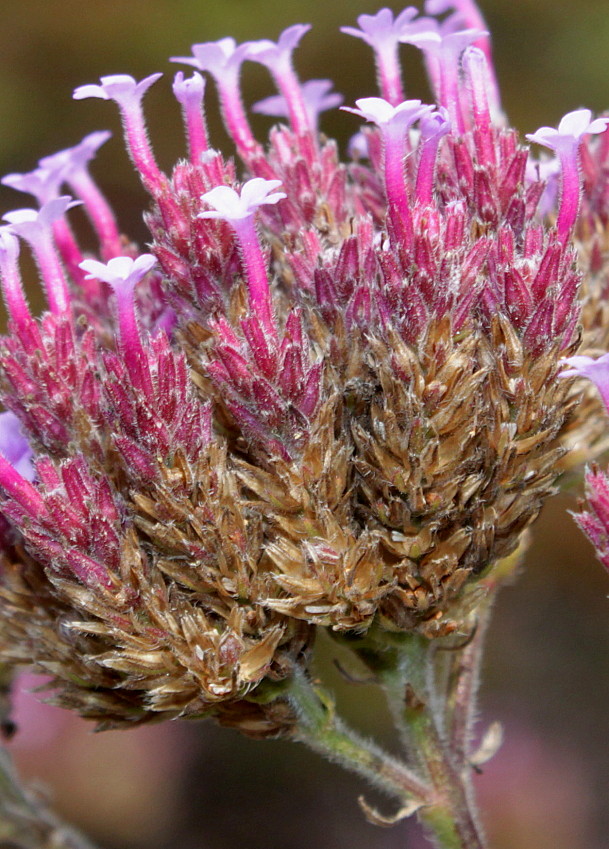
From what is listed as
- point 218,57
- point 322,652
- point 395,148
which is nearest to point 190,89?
point 218,57

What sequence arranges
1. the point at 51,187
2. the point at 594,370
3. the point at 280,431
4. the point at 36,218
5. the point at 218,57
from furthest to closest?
the point at 51,187 → the point at 218,57 → the point at 36,218 → the point at 280,431 → the point at 594,370

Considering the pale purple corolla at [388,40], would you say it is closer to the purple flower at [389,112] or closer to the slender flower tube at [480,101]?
the slender flower tube at [480,101]

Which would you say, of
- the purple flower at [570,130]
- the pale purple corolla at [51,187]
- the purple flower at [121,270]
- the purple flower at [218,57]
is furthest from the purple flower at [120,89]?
the purple flower at [570,130]

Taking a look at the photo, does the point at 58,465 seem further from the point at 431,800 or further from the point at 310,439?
the point at 431,800

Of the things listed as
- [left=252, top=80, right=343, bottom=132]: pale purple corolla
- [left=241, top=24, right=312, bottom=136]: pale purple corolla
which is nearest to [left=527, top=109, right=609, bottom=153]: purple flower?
[left=241, top=24, right=312, bottom=136]: pale purple corolla

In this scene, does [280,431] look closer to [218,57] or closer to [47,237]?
[47,237]
